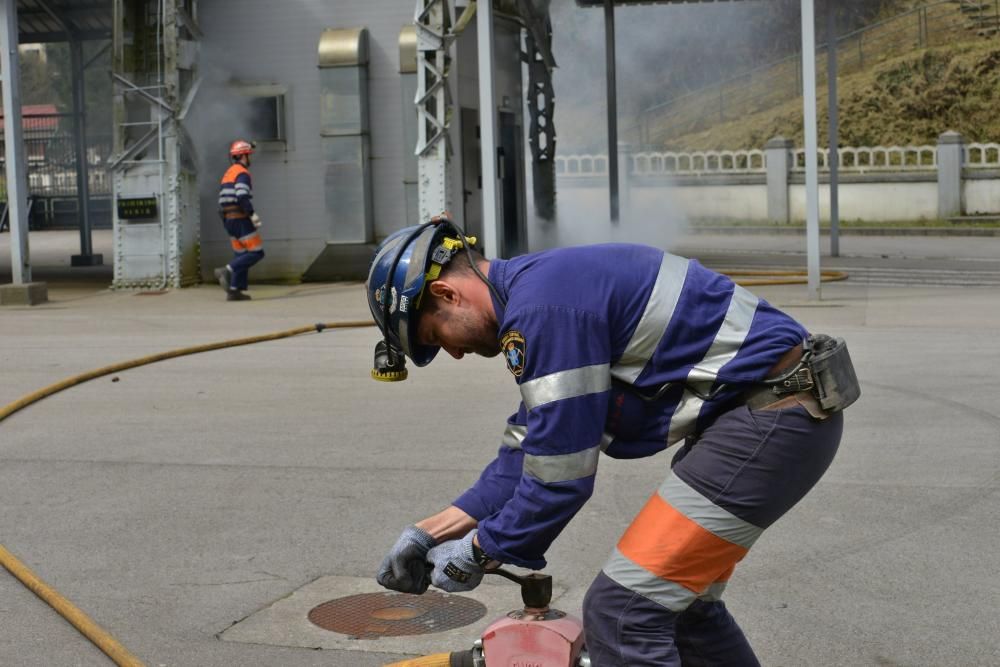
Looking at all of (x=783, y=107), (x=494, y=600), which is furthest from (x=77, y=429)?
(x=783, y=107)

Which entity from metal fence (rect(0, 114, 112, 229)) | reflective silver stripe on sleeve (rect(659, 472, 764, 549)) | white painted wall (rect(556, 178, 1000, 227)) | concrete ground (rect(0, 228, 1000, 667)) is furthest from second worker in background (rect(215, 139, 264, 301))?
metal fence (rect(0, 114, 112, 229))

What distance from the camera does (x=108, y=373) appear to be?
1109 cm

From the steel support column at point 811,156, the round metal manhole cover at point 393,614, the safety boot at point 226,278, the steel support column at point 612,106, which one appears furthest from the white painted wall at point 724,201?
the round metal manhole cover at point 393,614

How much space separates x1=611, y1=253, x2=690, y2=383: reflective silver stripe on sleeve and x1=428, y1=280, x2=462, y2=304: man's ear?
40 cm

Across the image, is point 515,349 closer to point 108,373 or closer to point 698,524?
point 698,524

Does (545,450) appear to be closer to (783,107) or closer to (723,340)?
(723,340)

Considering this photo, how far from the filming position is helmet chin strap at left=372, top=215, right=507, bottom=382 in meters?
3.18

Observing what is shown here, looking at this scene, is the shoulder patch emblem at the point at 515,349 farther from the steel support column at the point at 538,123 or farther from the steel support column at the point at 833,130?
the steel support column at the point at 538,123

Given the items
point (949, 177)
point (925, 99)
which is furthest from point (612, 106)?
point (925, 99)

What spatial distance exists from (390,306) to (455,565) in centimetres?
61

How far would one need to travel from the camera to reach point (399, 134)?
19281mm

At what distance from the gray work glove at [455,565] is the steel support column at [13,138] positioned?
1544cm

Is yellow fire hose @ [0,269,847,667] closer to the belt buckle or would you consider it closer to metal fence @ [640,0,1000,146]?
the belt buckle

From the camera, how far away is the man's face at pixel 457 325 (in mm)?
3217
